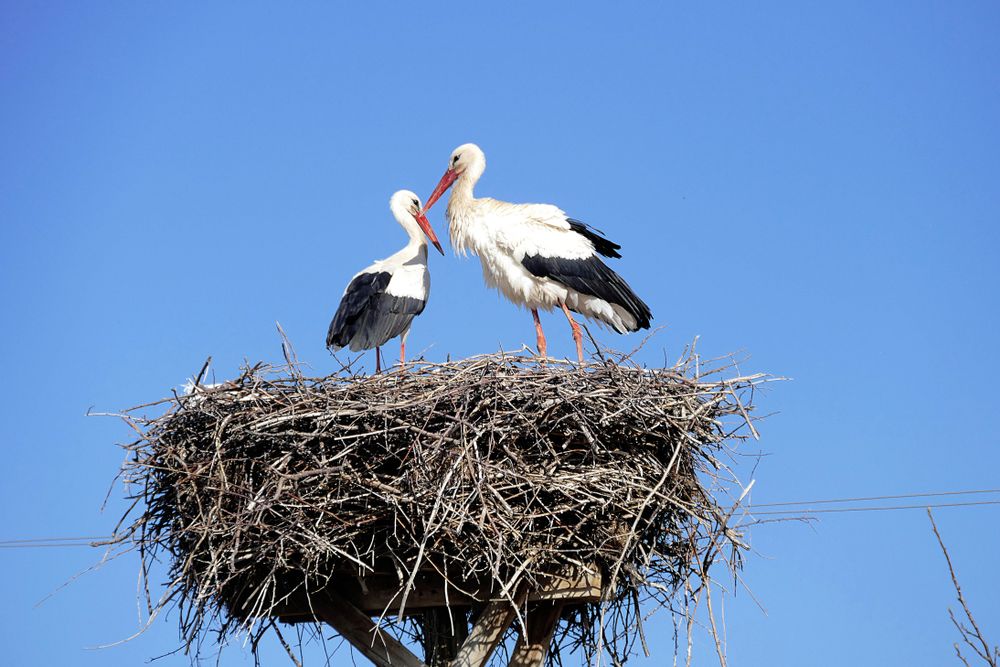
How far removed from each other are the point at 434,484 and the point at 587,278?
2.81 meters

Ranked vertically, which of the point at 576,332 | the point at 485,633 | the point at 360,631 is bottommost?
the point at 485,633

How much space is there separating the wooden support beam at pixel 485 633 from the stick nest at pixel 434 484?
0.09m

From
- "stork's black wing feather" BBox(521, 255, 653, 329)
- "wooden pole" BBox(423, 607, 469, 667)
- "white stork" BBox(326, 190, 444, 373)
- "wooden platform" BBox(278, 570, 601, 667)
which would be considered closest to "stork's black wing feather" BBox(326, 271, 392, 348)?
"white stork" BBox(326, 190, 444, 373)

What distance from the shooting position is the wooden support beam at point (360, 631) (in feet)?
17.6

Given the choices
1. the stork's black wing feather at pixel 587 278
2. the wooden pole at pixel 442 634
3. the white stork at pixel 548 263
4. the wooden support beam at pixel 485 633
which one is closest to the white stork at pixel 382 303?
the white stork at pixel 548 263

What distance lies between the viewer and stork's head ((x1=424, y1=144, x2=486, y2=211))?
842 cm

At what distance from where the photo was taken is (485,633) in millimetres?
5316

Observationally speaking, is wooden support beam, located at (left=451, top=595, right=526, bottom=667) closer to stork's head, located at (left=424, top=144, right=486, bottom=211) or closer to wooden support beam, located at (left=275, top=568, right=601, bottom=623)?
wooden support beam, located at (left=275, top=568, right=601, bottom=623)

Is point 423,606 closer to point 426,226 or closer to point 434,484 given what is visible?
point 434,484

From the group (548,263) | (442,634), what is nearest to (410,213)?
(548,263)

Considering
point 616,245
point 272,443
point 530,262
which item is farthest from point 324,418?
point 616,245

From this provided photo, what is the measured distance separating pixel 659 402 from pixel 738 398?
1.35 ft

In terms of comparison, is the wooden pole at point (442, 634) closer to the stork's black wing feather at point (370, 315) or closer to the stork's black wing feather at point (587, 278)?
the stork's black wing feather at point (370, 315)

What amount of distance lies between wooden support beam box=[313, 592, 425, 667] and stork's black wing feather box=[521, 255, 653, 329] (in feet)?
8.90
